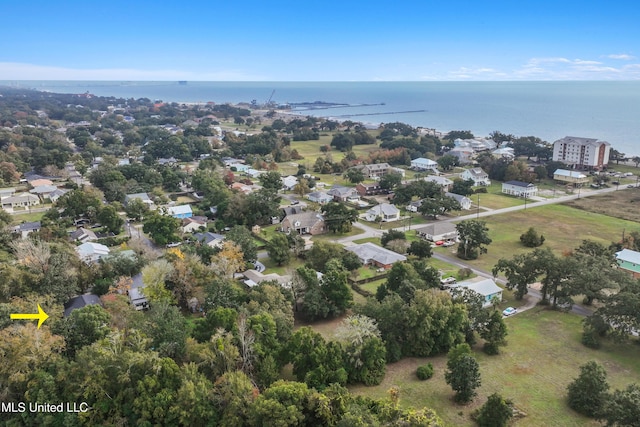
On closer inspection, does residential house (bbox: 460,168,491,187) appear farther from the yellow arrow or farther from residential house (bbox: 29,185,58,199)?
the yellow arrow

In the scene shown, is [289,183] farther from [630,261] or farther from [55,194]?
[630,261]

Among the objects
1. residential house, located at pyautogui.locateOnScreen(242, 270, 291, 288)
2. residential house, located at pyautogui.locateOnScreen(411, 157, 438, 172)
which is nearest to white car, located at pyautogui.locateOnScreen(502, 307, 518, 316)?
residential house, located at pyautogui.locateOnScreen(242, 270, 291, 288)

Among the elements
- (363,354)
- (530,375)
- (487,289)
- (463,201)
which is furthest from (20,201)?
(530,375)

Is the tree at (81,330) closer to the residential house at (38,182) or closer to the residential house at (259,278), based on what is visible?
the residential house at (259,278)

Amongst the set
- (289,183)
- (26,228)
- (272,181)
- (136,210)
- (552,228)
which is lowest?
(552,228)

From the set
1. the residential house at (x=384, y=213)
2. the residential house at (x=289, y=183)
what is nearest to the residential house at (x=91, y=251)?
the residential house at (x=384, y=213)

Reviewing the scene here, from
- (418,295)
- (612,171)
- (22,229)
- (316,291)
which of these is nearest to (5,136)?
(22,229)
